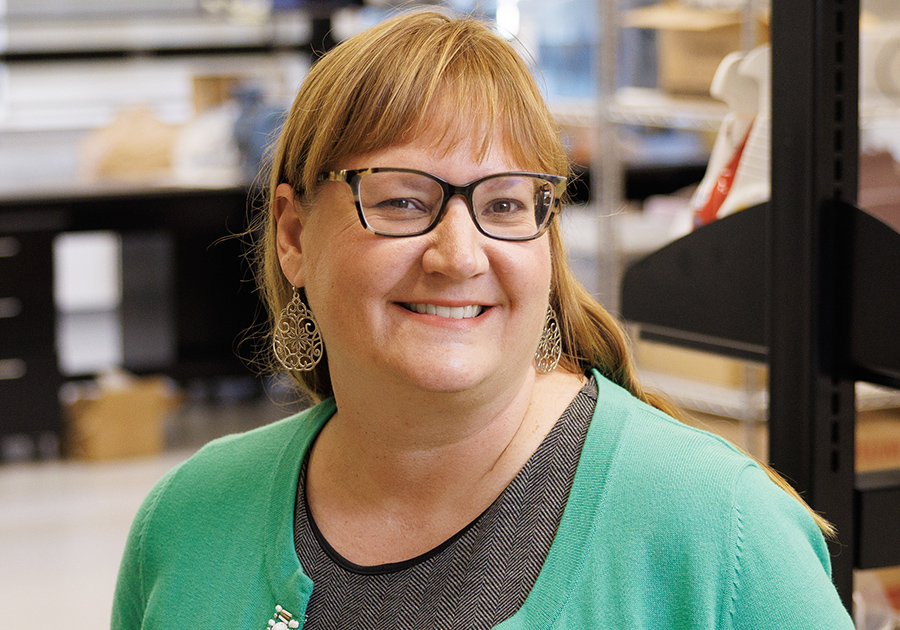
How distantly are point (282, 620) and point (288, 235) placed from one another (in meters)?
0.45

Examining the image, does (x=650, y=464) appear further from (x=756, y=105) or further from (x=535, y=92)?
(x=756, y=105)

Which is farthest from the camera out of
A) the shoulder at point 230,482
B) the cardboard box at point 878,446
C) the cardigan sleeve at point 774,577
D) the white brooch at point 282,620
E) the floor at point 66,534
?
the floor at point 66,534

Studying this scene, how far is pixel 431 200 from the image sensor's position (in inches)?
→ 45.1

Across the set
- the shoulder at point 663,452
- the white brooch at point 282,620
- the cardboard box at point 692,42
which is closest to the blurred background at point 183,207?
the cardboard box at point 692,42

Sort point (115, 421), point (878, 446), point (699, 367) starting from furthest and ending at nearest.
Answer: point (115, 421)
point (699, 367)
point (878, 446)

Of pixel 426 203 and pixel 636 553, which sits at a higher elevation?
pixel 426 203

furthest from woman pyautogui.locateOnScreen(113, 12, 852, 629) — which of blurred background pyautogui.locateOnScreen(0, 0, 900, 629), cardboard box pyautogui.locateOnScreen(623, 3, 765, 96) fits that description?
cardboard box pyautogui.locateOnScreen(623, 3, 765, 96)

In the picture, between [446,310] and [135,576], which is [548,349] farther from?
[135,576]

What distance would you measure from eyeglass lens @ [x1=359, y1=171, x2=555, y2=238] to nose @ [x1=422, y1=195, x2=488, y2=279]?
1 cm

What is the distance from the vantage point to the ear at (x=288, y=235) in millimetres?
1330

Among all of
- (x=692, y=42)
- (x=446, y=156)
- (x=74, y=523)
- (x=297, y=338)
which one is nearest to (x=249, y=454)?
(x=297, y=338)

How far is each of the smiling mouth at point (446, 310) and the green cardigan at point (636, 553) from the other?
0.20 meters

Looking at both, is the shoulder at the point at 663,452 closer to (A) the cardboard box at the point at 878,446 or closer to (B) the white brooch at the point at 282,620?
(B) the white brooch at the point at 282,620

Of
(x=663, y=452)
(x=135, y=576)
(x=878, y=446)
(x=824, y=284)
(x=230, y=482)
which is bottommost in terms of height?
(x=878, y=446)
